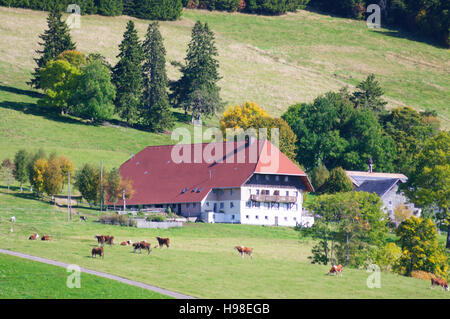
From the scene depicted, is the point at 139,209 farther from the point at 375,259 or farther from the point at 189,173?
the point at 375,259

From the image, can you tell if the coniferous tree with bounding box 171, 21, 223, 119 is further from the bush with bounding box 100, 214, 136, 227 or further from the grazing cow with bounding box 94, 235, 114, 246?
the grazing cow with bounding box 94, 235, 114, 246

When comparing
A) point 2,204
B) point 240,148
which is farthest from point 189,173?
point 2,204

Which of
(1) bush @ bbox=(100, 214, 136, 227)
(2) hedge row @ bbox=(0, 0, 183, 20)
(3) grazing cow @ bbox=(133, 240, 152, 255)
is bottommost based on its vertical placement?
(1) bush @ bbox=(100, 214, 136, 227)

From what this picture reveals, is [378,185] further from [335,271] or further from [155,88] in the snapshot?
[335,271]

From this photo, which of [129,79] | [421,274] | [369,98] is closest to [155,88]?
[129,79]

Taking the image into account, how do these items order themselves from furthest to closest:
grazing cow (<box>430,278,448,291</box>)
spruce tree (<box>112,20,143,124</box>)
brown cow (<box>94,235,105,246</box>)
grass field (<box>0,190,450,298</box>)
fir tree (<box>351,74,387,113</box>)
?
1. fir tree (<box>351,74,387,113</box>)
2. spruce tree (<box>112,20,143,124</box>)
3. brown cow (<box>94,235,105,246</box>)
4. grazing cow (<box>430,278,448,291</box>)
5. grass field (<box>0,190,450,298</box>)

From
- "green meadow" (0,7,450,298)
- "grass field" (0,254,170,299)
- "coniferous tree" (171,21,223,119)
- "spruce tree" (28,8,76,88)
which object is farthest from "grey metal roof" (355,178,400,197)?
"grass field" (0,254,170,299)

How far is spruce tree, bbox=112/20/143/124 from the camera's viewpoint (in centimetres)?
13200

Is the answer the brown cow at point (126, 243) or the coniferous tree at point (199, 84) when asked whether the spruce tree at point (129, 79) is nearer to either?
the coniferous tree at point (199, 84)

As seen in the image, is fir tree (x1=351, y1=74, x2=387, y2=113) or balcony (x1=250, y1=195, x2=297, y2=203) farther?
fir tree (x1=351, y1=74, x2=387, y2=113)

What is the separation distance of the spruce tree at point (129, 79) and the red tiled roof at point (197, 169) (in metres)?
28.8

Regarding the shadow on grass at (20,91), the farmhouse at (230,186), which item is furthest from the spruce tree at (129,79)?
the farmhouse at (230,186)

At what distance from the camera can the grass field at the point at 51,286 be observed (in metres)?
40.0

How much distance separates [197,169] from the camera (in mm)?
98500
